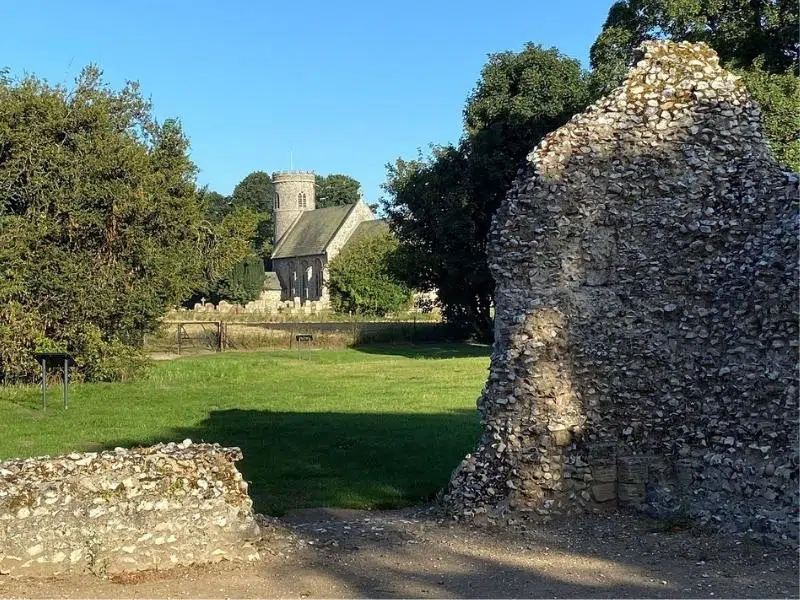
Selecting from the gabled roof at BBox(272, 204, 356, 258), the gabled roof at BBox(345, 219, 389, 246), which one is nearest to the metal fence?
the gabled roof at BBox(345, 219, 389, 246)

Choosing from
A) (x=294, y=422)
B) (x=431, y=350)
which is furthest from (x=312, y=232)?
(x=294, y=422)

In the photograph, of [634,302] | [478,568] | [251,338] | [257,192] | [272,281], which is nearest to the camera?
[478,568]

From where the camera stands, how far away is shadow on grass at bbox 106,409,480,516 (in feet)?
36.2

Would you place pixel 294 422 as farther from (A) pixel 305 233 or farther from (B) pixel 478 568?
(A) pixel 305 233

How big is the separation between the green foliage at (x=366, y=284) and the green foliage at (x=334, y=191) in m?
57.0

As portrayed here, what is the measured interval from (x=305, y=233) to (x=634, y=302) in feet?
303

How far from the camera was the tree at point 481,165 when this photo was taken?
112ft

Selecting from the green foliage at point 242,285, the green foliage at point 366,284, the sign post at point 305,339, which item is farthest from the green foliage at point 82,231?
the green foliage at point 242,285

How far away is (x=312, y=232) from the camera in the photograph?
9881 centimetres

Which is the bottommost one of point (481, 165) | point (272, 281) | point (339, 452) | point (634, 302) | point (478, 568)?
point (339, 452)

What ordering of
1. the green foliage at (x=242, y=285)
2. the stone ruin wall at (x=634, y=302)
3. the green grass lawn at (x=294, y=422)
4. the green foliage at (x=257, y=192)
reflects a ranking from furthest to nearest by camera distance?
the green foliage at (x=257, y=192)
the green foliage at (x=242, y=285)
the green grass lawn at (x=294, y=422)
the stone ruin wall at (x=634, y=302)

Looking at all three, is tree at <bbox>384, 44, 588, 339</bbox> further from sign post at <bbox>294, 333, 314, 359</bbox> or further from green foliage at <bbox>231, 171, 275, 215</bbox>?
green foliage at <bbox>231, 171, 275, 215</bbox>

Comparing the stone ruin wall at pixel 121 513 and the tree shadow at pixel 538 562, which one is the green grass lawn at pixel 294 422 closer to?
the tree shadow at pixel 538 562

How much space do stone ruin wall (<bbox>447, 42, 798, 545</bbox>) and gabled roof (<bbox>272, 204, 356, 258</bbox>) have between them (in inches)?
3317
